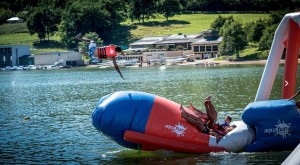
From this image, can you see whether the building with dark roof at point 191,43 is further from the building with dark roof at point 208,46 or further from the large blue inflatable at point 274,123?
the large blue inflatable at point 274,123

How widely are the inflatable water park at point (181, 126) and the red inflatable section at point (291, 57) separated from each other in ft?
2.05

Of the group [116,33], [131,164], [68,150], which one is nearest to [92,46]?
[68,150]

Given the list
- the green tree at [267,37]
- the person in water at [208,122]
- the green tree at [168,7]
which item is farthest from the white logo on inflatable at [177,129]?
the green tree at [168,7]

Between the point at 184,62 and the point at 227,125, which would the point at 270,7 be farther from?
the point at 227,125

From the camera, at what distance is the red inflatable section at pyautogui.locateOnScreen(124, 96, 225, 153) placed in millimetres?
23984

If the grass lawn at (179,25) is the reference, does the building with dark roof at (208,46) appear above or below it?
below

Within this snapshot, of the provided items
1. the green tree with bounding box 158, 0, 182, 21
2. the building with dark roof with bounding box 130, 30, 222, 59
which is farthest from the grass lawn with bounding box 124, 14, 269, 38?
the building with dark roof with bounding box 130, 30, 222, 59

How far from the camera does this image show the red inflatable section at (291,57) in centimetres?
2544

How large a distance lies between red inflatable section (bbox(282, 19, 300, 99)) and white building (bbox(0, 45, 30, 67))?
16260 centimetres

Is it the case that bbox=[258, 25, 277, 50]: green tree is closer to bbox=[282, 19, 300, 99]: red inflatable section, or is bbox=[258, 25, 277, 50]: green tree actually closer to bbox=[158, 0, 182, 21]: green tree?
bbox=[158, 0, 182, 21]: green tree

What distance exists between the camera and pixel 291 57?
26.0 metres

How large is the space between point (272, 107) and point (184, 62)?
13659cm

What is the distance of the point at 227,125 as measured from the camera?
2586 centimetres

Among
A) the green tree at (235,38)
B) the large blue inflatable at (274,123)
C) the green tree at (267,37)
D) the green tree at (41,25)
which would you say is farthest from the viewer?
the green tree at (41,25)
